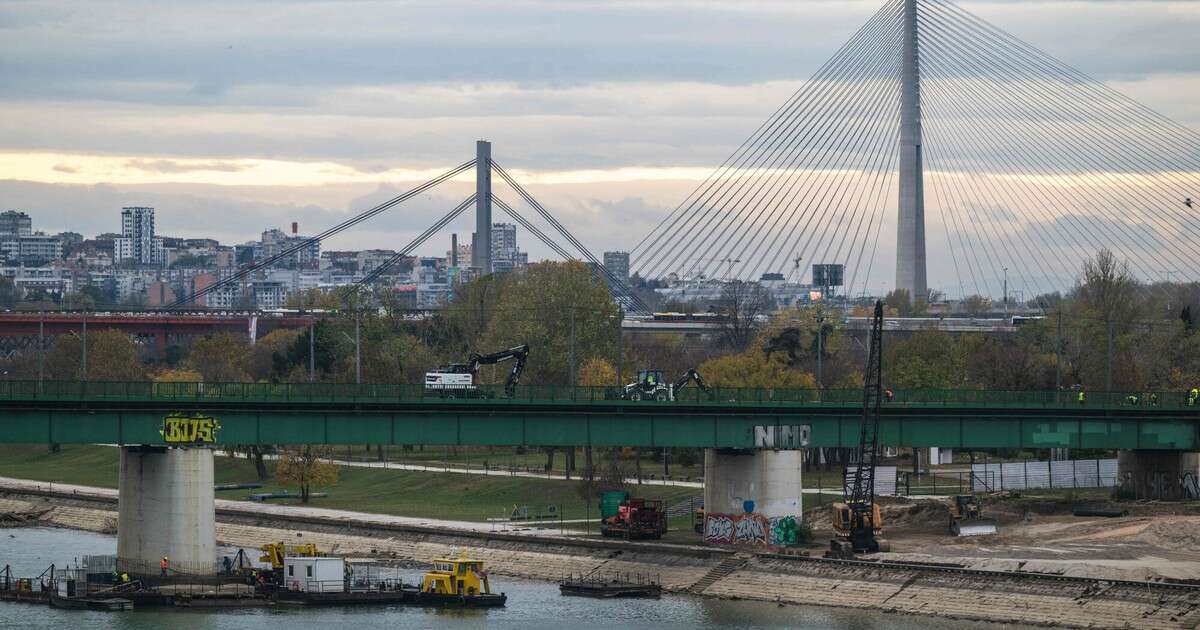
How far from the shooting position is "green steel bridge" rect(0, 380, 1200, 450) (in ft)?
296

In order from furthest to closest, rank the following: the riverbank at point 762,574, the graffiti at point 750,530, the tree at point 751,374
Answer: the tree at point 751,374
the graffiti at point 750,530
the riverbank at point 762,574

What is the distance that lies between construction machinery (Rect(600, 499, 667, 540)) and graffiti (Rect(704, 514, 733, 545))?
268 cm

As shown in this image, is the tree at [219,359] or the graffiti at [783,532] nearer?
the graffiti at [783,532]

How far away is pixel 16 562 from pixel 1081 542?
53.8 meters

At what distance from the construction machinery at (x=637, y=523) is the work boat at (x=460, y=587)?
487 inches

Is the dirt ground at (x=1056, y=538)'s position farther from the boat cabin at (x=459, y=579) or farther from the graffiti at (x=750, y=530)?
the boat cabin at (x=459, y=579)

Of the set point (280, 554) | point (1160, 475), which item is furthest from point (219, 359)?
point (1160, 475)

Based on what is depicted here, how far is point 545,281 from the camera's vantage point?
171750 mm

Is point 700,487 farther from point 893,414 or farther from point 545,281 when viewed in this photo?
point 545,281

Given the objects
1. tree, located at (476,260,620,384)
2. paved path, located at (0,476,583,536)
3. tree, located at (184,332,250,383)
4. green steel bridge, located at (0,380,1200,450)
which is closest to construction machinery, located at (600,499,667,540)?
paved path, located at (0,476,583,536)

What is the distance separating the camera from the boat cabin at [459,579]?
286 feet

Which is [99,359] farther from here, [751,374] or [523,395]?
[523,395]

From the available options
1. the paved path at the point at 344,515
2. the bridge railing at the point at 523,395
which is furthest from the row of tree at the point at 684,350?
the bridge railing at the point at 523,395

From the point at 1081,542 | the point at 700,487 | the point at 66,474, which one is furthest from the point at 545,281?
the point at 1081,542
